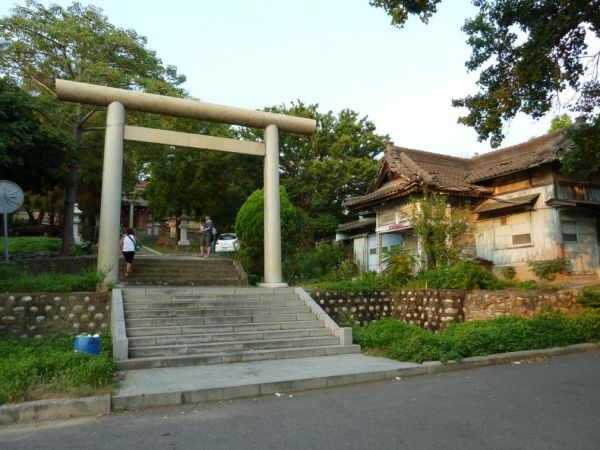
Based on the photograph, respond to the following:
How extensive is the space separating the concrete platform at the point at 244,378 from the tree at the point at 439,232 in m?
5.75

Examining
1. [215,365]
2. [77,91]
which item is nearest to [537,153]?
[215,365]

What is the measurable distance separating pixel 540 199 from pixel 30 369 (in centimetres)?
1603

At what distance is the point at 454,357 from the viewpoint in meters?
7.87

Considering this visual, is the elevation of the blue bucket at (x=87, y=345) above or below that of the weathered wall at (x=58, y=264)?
below

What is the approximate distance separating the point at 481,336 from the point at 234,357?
500cm

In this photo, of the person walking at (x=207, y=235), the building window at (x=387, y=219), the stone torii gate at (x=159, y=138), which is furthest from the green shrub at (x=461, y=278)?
the person walking at (x=207, y=235)

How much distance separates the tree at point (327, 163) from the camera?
2622 centimetres

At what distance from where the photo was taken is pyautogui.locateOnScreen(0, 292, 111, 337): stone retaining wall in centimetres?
895

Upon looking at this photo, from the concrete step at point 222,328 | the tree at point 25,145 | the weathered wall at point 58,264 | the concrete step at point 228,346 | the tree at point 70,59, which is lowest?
the concrete step at point 228,346

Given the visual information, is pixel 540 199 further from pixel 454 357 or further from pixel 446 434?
pixel 446 434

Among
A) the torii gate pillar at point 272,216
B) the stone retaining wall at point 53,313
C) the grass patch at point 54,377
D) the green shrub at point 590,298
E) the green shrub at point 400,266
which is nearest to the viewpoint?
the grass patch at point 54,377

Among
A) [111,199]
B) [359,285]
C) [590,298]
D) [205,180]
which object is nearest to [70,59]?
[111,199]

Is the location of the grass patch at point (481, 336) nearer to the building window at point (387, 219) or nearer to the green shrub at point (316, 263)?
the green shrub at point (316, 263)

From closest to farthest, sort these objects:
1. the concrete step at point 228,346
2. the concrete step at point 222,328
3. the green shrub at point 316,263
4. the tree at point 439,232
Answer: the concrete step at point 228,346 → the concrete step at point 222,328 → the tree at point 439,232 → the green shrub at point 316,263
